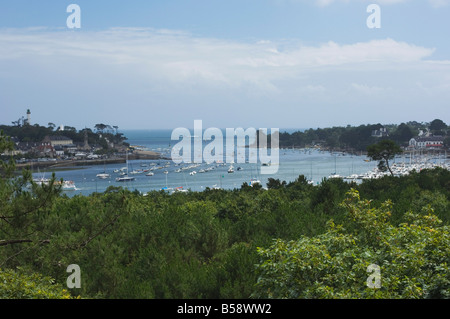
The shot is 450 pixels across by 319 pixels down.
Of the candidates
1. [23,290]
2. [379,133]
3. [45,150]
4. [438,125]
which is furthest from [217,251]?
[438,125]

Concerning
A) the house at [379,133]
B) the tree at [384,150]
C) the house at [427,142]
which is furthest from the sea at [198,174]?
the tree at [384,150]

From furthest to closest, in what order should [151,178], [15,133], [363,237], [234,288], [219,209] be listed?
[15,133] → [151,178] → [219,209] → [363,237] → [234,288]

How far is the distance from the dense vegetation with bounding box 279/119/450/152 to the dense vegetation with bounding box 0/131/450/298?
93.7 m

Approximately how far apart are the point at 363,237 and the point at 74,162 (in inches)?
3593

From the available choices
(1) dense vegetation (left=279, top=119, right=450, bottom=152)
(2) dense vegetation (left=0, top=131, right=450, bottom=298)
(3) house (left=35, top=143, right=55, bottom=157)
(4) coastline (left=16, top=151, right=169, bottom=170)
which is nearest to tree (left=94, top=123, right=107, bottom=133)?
(4) coastline (left=16, top=151, right=169, bottom=170)

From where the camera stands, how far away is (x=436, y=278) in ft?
20.2

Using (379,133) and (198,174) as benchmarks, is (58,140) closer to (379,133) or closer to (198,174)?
(198,174)

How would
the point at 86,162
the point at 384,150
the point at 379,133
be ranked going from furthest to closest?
the point at 379,133
the point at 86,162
the point at 384,150

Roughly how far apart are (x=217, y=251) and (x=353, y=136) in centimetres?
10941

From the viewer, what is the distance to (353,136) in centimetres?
11525

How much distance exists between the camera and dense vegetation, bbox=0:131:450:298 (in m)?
6.44

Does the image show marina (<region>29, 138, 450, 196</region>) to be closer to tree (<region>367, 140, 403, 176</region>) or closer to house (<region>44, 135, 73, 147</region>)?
house (<region>44, 135, 73, 147</region>)

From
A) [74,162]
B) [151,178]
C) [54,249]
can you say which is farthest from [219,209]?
[74,162]
